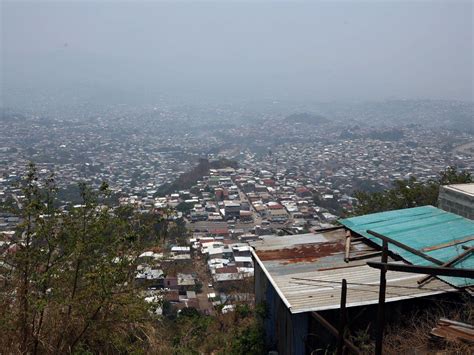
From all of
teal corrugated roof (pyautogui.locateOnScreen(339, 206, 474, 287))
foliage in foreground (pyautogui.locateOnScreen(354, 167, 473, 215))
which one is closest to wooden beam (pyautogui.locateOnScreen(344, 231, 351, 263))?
teal corrugated roof (pyautogui.locateOnScreen(339, 206, 474, 287))

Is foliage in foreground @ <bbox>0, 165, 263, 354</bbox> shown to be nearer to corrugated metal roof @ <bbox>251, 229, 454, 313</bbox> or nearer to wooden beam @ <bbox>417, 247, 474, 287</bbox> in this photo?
corrugated metal roof @ <bbox>251, 229, 454, 313</bbox>

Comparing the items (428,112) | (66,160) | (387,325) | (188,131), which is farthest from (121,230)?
(428,112)

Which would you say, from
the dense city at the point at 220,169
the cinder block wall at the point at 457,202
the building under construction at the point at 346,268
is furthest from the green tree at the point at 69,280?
the cinder block wall at the point at 457,202

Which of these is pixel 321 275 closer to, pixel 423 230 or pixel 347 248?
pixel 347 248

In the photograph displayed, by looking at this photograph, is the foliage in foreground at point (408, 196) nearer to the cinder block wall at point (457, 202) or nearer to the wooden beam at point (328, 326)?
the cinder block wall at point (457, 202)

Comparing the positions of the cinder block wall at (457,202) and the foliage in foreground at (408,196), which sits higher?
the cinder block wall at (457,202)

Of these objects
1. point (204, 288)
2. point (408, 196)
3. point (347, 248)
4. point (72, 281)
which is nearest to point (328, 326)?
point (347, 248)

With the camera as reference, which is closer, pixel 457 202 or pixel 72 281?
pixel 72 281
